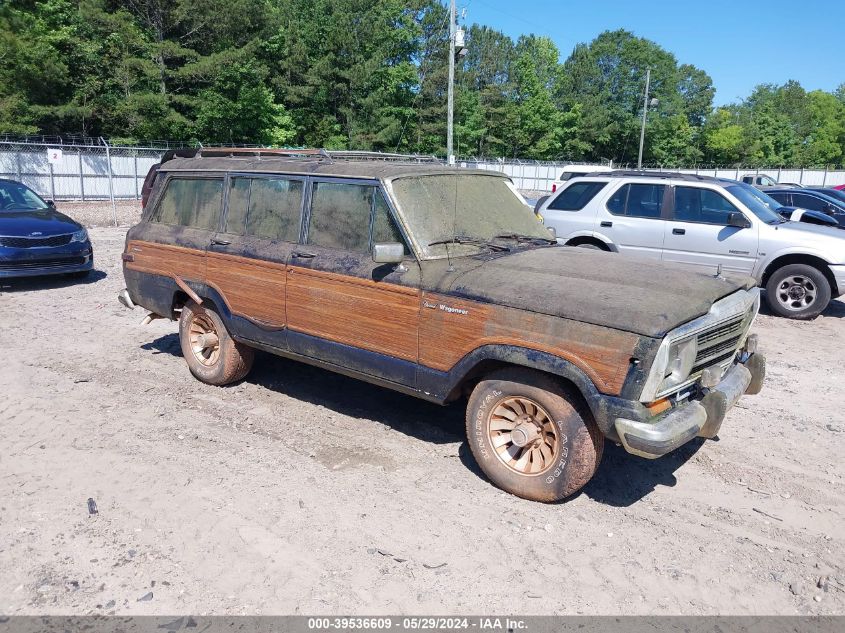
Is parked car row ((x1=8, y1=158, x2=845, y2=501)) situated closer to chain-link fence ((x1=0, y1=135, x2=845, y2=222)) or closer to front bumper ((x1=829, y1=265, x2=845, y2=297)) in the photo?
front bumper ((x1=829, y1=265, x2=845, y2=297))

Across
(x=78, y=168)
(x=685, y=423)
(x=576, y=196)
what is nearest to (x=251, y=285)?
(x=685, y=423)

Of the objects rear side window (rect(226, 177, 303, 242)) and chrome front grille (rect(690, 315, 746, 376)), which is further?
rear side window (rect(226, 177, 303, 242))

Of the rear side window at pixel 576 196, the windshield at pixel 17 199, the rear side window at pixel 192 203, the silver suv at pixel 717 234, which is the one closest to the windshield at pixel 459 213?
the rear side window at pixel 192 203

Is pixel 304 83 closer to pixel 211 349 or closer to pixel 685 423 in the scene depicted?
pixel 211 349

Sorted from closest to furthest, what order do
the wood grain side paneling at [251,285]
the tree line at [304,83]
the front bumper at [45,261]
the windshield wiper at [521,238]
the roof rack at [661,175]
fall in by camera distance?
the windshield wiper at [521,238] < the wood grain side paneling at [251,285] < the roof rack at [661,175] < the front bumper at [45,261] < the tree line at [304,83]

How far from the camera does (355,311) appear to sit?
4.82m

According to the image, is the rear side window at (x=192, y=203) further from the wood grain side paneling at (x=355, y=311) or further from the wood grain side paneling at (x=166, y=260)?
the wood grain side paneling at (x=355, y=311)

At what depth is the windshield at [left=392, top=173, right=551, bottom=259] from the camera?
471cm

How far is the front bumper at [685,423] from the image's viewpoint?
3.59 meters

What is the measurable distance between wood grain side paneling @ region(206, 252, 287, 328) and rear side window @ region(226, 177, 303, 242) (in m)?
0.27

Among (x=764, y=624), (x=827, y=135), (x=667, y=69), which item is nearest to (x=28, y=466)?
(x=764, y=624)

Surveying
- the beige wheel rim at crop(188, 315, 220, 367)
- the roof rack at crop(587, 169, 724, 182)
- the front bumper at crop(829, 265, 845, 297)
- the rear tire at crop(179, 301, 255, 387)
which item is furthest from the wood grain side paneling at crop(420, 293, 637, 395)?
the front bumper at crop(829, 265, 845, 297)

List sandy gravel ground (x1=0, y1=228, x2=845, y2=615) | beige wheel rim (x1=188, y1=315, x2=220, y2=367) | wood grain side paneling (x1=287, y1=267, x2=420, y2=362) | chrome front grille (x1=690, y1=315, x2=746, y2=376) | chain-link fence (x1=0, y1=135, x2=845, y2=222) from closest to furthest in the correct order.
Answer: sandy gravel ground (x1=0, y1=228, x2=845, y2=615) < chrome front grille (x1=690, y1=315, x2=746, y2=376) < wood grain side paneling (x1=287, y1=267, x2=420, y2=362) < beige wheel rim (x1=188, y1=315, x2=220, y2=367) < chain-link fence (x1=0, y1=135, x2=845, y2=222)

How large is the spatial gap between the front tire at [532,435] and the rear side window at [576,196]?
674cm
